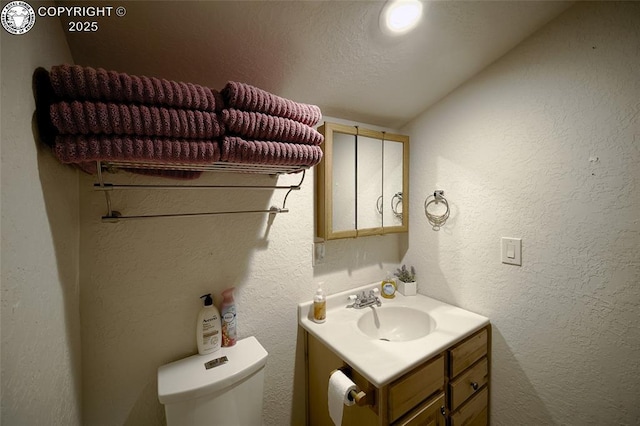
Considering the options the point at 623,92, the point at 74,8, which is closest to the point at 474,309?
the point at 623,92

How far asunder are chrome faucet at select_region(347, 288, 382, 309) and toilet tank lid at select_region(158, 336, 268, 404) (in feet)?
1.74

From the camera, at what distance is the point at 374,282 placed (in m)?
1.42

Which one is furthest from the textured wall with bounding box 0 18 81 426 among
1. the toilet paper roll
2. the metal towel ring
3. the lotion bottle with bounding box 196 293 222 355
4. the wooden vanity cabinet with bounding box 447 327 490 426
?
the metal towel ring

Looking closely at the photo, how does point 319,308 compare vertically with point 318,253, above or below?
below

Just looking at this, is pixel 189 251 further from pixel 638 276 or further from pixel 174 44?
pixel 638 276

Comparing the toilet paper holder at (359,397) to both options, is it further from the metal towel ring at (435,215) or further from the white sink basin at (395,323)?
the metal towel ring at (435,215)

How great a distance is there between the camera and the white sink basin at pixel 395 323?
1.19 m

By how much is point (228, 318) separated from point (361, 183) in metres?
0.89

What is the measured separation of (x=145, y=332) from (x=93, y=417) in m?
0.28

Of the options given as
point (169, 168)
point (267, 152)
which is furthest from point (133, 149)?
point (267, 152)

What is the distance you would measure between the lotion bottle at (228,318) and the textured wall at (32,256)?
0.41 metres

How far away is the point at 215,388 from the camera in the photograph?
2.52 feet

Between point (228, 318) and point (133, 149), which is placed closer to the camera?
point (133, 149)

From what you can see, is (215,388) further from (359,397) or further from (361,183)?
(361,183)
